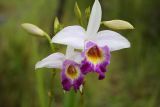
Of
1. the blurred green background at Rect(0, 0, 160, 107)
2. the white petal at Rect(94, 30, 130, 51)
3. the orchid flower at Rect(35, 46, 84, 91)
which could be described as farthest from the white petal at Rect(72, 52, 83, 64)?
the blurred green background at Rect(0, 0, 160, 107)

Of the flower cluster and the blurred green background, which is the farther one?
the blurred green background

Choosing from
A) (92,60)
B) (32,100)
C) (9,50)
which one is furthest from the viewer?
(9,50)

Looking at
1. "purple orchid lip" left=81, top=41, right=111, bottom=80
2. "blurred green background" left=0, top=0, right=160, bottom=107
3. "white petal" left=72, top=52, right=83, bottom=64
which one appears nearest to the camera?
"purple orchid lip" left=81, top=41, right=111, bottom=80

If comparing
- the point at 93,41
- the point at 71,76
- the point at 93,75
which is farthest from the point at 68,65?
the point at 93,75

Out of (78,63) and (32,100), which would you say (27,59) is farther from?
(78,63)

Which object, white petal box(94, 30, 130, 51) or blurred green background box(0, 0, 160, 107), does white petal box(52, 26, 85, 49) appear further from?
blurred green background box(0, 0, 160, 107)

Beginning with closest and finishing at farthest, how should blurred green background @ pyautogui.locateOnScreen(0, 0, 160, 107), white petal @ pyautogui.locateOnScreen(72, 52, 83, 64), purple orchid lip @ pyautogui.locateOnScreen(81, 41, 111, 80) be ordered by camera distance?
purple orchid lip @ pyautogui.locateOnScreen(81, 41, 111, 80) < white petal @ pyautogui.locateOnScreen(72, 52, 83, 64) < blurred green background @ pyautogui.locateOnScreen(0, 0, 160, 107)

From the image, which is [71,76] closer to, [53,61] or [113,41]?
[53,61]

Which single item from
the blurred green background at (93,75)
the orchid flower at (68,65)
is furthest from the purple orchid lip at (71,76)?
the blurred green background at (93,75)

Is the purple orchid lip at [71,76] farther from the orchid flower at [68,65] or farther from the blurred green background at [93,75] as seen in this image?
the blurred green background at [93,75]

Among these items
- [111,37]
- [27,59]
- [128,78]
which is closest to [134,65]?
[128,78]
